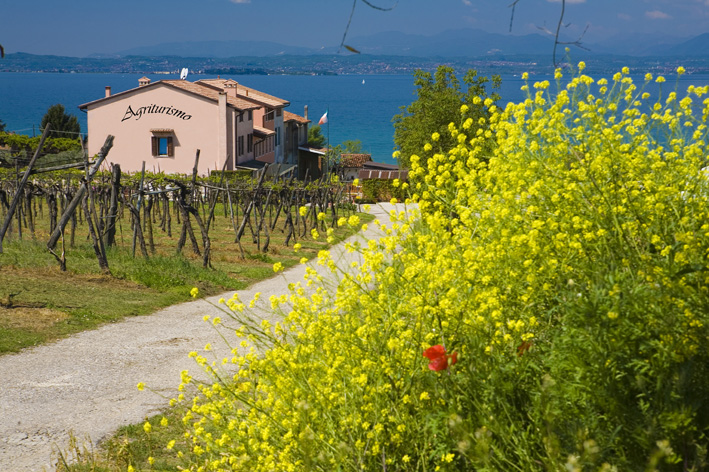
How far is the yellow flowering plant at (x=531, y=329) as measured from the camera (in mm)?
3223

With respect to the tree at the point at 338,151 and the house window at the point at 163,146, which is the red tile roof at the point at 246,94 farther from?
the house window at the point at 163,146

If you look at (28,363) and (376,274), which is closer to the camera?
(376,274)

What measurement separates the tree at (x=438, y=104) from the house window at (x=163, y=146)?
51.5 ft

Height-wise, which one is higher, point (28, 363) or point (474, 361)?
point (474, 361)

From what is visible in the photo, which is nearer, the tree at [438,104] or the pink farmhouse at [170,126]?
the tree at [438,104]

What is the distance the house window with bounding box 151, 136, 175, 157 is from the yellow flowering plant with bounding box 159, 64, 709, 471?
47.6 meters

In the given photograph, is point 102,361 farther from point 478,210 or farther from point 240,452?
point 478,210

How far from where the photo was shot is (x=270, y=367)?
16.6 feet

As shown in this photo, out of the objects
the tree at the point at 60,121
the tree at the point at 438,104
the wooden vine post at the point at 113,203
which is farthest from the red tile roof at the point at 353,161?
the wooden vine post at the point at 113,203

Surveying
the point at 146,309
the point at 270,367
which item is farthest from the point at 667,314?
the point at 146,309


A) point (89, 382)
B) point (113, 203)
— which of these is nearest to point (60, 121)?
point (113, 203)

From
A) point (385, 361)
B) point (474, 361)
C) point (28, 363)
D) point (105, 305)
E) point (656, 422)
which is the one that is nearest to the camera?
point (656, 422)

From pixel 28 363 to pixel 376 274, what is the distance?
8.10 m

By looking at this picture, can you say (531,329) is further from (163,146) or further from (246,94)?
(246,94)
